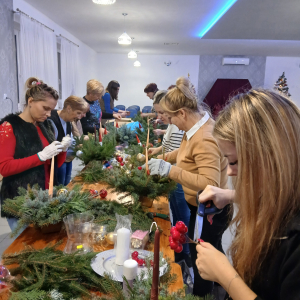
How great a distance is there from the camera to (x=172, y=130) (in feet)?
8.54

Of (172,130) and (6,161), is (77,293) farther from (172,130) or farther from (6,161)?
(172,130)

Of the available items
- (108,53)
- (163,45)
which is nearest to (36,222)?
(163,45)

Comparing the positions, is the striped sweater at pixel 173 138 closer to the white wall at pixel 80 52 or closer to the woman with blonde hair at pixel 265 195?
the woman with blonde hair at pixel 265 195

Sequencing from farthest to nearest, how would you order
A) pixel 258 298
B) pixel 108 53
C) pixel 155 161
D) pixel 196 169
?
pixel 108 53, pixel 196 169, pixel 155 161, pixel 258 298

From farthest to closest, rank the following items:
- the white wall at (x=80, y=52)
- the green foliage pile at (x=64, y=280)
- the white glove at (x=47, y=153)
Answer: the white wall at (x=80, y=52), the white glove at (x=47, y=153), the green foliage pile at (x=64, y=280)

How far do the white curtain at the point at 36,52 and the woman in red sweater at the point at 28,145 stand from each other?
3439mm

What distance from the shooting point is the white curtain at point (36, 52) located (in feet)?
16.9

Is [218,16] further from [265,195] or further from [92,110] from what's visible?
[265,195]

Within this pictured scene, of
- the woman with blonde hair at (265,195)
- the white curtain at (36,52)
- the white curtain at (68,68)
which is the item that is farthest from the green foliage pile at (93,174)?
the white curtain at (68,68)

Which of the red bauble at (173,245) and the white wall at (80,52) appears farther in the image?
the white wall at (80,52)

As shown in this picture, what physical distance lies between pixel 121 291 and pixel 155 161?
2.72 ft

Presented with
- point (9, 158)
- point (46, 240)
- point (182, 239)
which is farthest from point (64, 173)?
point (182, 239)

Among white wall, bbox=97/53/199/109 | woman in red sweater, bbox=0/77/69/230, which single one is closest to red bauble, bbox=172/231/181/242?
woman in red sweater, bbox=0/77/69/230

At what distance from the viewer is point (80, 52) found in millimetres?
9266
